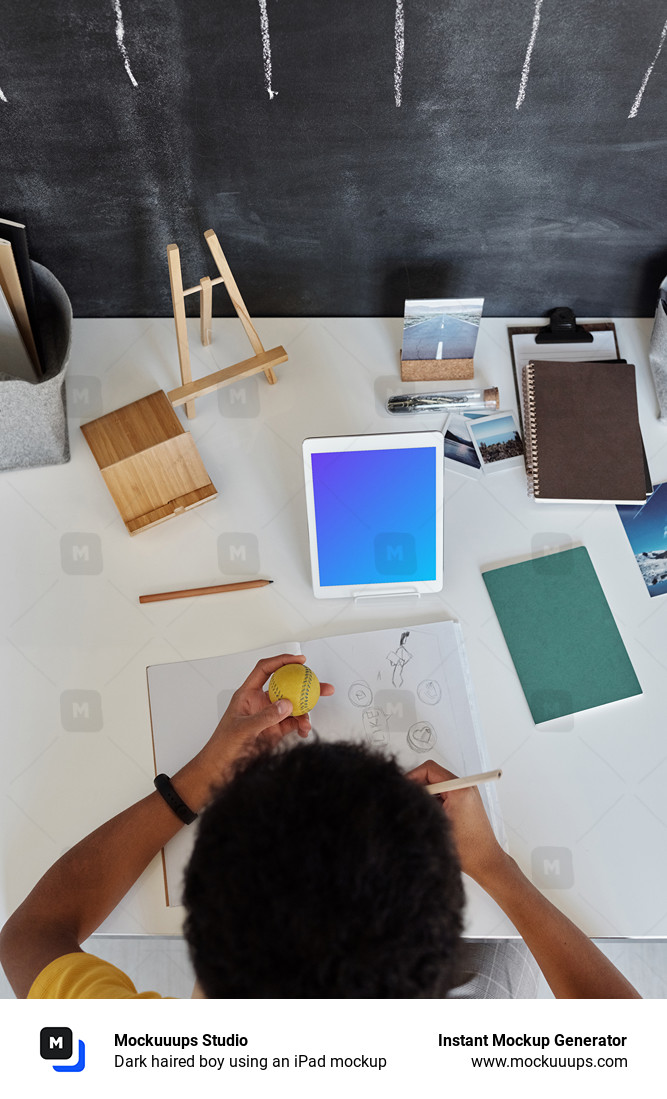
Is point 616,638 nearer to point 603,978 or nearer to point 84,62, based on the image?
point 603,978

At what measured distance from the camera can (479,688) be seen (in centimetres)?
132

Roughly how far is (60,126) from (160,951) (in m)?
1.50

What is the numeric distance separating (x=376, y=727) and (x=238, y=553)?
1.20 feet

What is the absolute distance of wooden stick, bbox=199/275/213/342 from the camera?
1.38m

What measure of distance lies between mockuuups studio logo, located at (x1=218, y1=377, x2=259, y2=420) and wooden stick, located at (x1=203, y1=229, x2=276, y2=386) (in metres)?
0.04

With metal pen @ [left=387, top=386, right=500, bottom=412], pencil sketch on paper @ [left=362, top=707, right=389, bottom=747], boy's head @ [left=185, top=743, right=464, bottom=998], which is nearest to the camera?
boy's head @ [left=185, top=743, right=464, bottom=998]

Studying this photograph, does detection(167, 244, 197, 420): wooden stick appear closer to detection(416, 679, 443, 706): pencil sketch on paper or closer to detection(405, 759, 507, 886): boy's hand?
detection(416, 679, 443, 706): pencil sketch on paper

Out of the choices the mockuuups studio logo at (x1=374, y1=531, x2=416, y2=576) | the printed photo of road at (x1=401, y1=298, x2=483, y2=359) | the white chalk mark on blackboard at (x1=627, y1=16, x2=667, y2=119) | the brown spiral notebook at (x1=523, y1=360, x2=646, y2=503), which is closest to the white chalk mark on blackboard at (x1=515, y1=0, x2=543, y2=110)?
the white chalk mark on blackboard at (x1=627, y1=16, x2=667, y2=119)

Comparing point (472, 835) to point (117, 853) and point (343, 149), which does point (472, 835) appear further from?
point (343, 149)

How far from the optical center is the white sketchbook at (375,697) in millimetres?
1273

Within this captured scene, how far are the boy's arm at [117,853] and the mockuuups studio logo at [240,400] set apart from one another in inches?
19.5
